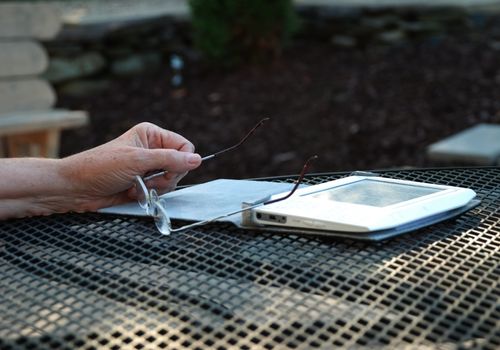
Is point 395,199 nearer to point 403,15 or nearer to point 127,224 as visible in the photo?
point 127,224

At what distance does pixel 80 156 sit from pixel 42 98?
3.83 meters

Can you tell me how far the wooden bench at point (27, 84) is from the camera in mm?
4953

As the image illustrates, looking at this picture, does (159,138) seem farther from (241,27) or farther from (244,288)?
(241,27)

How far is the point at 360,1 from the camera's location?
782 cm

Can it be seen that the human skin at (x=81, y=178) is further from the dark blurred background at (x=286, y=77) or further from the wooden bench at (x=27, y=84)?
the dark blurred background at (x=286, y=77)

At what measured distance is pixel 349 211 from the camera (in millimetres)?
1437

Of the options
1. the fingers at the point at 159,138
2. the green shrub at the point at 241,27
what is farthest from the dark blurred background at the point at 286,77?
the fingers at the point at 159,138

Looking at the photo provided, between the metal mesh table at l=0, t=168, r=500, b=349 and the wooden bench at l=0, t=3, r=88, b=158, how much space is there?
11.5 feet

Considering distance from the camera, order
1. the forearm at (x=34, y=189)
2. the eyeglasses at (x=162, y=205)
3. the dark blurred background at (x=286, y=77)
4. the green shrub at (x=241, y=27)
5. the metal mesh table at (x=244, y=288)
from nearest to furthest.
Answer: the metal mesh table at (x=244, y=288) → the eyeglasses at (x=162, y=205) → the forearm at (x=34, y=189) → the dark blurred background at (x=286, y=77) → the green shrub at (x=241, y=27)

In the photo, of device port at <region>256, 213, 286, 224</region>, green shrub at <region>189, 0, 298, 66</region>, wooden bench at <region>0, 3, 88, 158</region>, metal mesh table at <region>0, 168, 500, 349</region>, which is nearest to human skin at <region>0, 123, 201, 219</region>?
metal mesh table at <region>0, 168, 500, 349</region>

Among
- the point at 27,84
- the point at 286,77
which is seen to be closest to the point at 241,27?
the point at 286,77

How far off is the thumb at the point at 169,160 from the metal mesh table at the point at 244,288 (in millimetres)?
164

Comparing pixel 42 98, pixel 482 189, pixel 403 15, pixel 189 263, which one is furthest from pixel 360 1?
pixel 189 263

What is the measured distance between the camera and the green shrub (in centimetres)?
693
